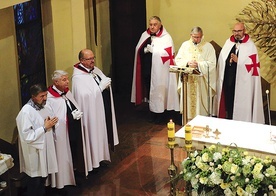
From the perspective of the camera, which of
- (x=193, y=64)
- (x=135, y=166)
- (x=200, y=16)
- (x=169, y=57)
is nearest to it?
(x=135, y=166)

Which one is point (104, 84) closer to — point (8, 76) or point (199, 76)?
point (8, 76)

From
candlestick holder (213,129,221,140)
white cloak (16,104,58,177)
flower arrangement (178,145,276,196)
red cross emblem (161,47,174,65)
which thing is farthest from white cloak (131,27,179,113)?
flower arrangement (178,145,276,196)

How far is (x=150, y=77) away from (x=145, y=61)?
12.0 inches

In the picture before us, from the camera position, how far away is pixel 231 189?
24.7ft

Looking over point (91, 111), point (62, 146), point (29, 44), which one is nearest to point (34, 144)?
point (62, 146)

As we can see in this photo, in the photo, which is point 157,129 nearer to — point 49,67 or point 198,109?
point 198,109

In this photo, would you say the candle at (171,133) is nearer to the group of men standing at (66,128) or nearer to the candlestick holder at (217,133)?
the candlestick holder at (217,133)

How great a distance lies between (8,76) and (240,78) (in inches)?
155

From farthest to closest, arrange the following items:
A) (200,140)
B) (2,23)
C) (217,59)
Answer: (217,59) < (2,23) < (200,140)

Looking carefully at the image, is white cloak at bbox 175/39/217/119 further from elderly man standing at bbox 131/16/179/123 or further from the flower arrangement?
the flower arrangement

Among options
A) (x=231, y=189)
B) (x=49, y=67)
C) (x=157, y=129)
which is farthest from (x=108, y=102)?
(x=231, y=189)

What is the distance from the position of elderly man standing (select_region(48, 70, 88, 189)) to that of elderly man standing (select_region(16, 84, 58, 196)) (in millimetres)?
183

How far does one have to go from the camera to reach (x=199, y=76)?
467 inches

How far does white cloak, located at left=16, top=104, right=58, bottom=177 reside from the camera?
9039 mm
